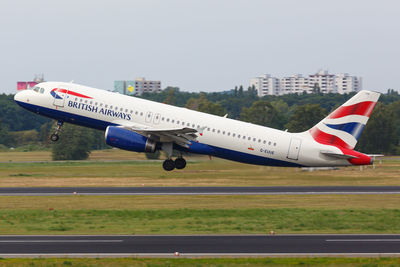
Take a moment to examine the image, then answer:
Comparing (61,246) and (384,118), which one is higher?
(384,118)

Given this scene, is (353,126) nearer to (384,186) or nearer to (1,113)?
(384,186)

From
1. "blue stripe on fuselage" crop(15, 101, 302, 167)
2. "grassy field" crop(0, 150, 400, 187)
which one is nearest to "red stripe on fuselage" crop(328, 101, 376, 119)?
"blue stripe on fuselage" crop(15, 101, 302, 167)

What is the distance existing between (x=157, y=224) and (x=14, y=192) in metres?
18.3

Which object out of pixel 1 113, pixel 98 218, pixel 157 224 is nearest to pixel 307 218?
pixel 157 224

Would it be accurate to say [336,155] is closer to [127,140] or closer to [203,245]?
[127,140]

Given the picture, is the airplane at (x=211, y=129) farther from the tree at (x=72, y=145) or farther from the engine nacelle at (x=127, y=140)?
the tree at (x=72, y=145)

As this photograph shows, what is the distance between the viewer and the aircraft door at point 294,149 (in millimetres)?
48625

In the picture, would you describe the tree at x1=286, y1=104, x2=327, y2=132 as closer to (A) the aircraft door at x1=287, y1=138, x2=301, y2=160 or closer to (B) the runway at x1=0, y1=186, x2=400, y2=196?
(B) the runway at x1=0, y1=186, x2=400, y2=196

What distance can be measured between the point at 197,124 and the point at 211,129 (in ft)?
3.71

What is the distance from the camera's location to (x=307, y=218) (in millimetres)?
35969

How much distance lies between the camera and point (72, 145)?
97.6m

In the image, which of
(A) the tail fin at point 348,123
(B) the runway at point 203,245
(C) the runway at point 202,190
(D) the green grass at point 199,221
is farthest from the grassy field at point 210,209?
(A) the tail fin at point 348,123

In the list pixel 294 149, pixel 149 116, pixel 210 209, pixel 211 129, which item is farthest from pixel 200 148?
pixel 210 209

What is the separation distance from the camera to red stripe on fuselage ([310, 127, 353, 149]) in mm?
48531
